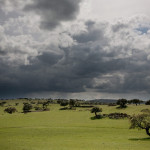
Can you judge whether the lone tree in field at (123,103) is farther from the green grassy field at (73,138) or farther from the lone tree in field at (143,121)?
the lone tree in field at (143,121)

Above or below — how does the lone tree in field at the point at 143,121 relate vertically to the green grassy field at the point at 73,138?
above

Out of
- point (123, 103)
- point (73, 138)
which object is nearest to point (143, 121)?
point (73, 138)

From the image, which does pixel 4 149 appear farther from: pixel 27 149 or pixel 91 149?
pixel 91 149

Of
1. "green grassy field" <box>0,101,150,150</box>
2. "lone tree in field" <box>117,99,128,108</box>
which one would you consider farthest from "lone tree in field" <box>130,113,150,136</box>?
"lone tree in field" <box>117,99,128,108</box>

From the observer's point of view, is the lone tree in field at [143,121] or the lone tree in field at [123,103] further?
the lone tree in field at [123,103]

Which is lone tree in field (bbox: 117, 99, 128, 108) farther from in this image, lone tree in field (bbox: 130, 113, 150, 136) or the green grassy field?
lone tree in field (bbox: 130, 113, 150, 136)

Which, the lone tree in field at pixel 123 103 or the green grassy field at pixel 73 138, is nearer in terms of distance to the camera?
the green grassy field at pixel 73 138

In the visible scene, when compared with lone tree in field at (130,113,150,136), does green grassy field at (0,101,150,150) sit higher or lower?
lower

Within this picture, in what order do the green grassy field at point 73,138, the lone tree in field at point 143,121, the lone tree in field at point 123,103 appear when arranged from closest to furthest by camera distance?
the green grassy field at point 73,138 → the lone tree in field at point 143,121 → the lone tree in field at point 123,103

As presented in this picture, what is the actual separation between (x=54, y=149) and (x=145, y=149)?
1863 cm

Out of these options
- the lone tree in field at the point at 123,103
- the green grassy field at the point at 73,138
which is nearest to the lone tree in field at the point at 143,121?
the green grassy field at the point at 73,138

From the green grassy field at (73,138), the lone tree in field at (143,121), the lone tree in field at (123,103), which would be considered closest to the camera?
the green grassy field at (73,138)

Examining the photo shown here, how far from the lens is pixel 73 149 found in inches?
1558

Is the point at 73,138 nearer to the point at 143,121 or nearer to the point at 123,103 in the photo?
the point at 143,121
